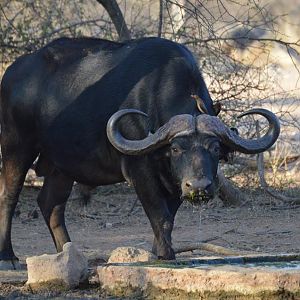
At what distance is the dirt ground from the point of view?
10336mm

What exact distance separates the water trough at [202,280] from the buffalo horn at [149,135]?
4.37 feet

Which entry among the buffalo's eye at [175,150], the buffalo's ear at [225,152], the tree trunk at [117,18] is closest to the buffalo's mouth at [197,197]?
the buffalo's eye at [175,150]

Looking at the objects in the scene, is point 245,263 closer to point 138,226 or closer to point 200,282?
point 200,282

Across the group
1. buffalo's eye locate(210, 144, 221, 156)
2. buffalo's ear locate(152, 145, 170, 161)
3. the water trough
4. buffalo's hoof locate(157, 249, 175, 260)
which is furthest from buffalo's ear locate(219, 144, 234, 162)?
the water trough

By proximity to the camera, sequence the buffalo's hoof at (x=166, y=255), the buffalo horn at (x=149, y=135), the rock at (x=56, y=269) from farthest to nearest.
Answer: the buffalo's hoof at (x=166, y=255) < the buffalo horn at (x=149, y=135) < the rock at (x=56, y=269)

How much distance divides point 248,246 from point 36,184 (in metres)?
4.47

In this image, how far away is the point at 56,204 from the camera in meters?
9.34

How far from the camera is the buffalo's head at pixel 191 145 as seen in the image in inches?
301

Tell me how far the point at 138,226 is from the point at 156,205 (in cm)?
384

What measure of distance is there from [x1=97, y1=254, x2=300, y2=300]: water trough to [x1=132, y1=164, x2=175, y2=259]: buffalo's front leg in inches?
46.6

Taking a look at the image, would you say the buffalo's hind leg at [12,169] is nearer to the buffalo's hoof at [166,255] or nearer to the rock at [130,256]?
the buffalo's hoof at [166,255]

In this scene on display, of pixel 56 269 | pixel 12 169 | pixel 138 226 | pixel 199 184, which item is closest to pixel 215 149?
pixel 199 184

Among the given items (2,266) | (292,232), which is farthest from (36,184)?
(2,266)

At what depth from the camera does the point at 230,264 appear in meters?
6.85
